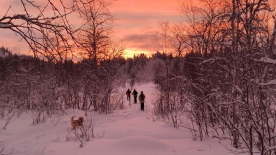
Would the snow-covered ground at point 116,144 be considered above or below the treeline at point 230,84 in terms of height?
below

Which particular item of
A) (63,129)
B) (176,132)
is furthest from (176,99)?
(63,129)

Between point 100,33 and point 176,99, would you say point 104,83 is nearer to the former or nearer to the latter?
point 100,33

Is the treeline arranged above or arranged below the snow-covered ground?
above

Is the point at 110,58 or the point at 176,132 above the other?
the point at 110,58

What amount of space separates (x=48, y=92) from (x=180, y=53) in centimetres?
1171

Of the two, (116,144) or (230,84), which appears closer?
(230,84)

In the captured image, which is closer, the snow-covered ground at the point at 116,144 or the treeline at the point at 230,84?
the treeline at the point at 230,84

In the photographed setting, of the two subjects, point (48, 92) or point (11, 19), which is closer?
point (11, 19)

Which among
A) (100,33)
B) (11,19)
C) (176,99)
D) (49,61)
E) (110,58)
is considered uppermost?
(100,33)

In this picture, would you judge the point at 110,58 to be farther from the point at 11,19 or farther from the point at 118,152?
the point at 11,19

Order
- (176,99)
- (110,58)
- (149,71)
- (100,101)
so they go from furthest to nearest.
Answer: (149,71)
(110,58)
(100,101)
(176,99)

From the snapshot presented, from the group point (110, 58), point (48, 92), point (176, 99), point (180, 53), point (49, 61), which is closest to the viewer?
point (49, 61)

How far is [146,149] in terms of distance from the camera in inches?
278

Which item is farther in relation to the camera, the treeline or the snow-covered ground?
the snow-covered ground
